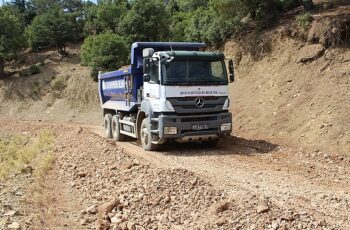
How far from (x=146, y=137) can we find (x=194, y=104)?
2103 mm

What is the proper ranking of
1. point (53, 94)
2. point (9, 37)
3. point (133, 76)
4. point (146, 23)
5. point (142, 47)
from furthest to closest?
point (9, 37) < point (53, 94) < point (146, 23) < point (133, 76) < point (142, 47)

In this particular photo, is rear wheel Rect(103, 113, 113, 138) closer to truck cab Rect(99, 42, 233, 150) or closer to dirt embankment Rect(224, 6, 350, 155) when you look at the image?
truck cab Rect(99, 42, 233, 150)

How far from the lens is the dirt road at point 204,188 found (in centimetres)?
700

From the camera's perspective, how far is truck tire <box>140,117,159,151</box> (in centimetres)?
1374

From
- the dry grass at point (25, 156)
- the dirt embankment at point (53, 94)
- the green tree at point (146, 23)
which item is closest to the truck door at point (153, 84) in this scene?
the dry grass at point (25, 156)

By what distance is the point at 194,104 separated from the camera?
13.0m

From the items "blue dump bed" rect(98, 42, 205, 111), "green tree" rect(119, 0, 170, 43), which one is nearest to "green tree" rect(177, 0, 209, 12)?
"green tree" rect(119, 0, 170, 43)

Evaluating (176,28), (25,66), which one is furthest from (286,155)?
(25,66)

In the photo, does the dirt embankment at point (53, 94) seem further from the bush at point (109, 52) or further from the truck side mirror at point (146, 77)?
the truck side mirror at point (146, 77)

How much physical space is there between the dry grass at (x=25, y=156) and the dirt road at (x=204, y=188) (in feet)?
1.54

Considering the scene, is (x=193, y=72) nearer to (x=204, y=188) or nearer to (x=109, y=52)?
(x=204, y=188)

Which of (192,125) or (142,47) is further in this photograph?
(142,47)

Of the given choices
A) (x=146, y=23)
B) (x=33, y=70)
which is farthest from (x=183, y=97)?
(x=33, y=70)

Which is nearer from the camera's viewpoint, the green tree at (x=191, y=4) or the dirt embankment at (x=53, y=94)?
the dirt embankment at (x=53, y=94)
